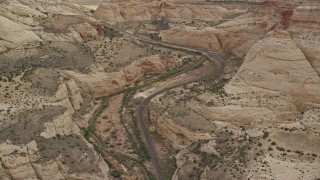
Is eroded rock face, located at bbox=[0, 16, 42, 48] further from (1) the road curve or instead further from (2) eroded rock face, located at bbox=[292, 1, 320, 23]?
(2) eroded rock face, located at bbox=[292, 1, 320, 23]

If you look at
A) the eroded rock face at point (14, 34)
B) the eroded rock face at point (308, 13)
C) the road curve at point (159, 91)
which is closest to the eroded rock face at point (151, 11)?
the road curve at point (159, 91)

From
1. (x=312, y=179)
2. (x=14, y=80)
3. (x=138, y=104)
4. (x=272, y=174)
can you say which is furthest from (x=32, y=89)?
(x=312, y=179)

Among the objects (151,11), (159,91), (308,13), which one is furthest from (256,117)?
(151,11)

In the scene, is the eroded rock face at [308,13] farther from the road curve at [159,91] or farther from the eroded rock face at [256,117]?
the road curve at [159,91]

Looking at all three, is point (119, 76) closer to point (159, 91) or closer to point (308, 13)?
point (159, 91)

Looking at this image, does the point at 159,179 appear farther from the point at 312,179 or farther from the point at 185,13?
the point at 185,13
